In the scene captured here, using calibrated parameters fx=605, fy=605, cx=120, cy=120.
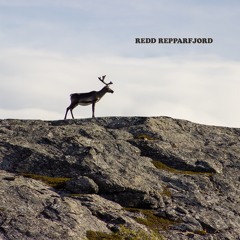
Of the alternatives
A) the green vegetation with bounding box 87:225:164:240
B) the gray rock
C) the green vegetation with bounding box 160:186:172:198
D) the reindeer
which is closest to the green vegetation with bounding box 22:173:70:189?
the gray rock

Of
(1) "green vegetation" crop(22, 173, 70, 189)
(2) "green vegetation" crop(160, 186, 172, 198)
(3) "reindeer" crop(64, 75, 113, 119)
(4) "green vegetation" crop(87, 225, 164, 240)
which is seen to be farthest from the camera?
(3) "reindeer" crop(64, 75, 113, 119)

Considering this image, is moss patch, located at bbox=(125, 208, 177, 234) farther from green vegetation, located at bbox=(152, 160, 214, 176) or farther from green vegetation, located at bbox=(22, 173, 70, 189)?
green vegetation, located at bbox=(152, 160, 214, 176)

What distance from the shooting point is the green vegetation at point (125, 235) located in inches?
1298

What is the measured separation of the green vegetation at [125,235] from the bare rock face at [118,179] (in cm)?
9

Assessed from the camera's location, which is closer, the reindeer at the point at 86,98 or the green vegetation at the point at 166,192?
the green vegetation at the point at 166,192

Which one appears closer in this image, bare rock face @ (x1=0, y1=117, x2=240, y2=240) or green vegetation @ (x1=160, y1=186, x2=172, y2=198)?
bare rock face @ (x1=0, y1=117, x2=240, y2=240)

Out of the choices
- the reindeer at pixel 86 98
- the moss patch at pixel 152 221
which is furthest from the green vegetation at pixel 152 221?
the reindeer at pixel 86 98

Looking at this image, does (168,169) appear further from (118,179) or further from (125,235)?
(125,235)

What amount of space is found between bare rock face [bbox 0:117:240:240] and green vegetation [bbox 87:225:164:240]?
3.4 inches

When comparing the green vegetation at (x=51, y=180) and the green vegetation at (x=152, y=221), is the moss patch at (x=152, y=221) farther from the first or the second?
the green vegetation at (x=51, y=180)

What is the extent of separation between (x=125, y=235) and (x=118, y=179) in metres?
6.09

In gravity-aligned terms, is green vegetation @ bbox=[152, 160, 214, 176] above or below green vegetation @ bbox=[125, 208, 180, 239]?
above

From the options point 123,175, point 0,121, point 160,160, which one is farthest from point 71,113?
point 123,175

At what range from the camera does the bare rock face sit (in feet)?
111
